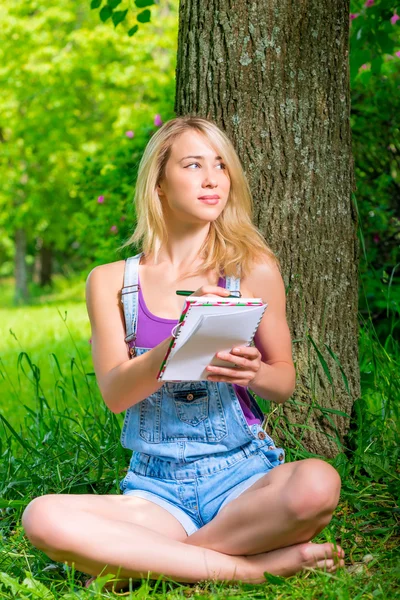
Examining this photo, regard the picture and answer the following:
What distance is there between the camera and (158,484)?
2.38m

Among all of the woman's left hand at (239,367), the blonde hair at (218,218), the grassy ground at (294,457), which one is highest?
the blonde hair at (218,218)

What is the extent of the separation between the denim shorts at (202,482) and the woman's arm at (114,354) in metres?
0.25

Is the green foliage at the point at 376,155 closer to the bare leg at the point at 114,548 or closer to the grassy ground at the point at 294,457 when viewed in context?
the grassy ground at the point at 294,457

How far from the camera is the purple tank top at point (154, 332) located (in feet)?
7.96

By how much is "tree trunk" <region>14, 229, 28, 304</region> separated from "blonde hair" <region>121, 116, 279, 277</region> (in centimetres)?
1354

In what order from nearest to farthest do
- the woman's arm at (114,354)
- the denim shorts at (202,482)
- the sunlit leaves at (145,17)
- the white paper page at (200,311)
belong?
the white paper page at (200,311) < the woman's arm at (114,354) < the denim shorts at (202,482) < the sunlit leaves at (145,17)

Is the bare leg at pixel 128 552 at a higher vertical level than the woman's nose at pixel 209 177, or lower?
lower

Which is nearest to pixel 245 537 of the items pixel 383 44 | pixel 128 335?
pixel 128 335

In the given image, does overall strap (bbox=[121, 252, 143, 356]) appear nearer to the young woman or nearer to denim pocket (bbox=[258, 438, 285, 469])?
the young woman

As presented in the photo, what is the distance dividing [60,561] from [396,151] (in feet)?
12.0

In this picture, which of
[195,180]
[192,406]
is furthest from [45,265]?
[192,406]

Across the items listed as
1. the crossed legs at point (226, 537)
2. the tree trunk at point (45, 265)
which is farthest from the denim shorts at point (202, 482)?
the tree trunk at point (45, 265)

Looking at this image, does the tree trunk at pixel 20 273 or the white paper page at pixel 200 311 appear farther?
the tree trunk at pixel 20 273

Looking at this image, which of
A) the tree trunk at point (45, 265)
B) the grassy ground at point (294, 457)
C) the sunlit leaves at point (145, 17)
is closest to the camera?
the grassy ground at point (294, 457)
